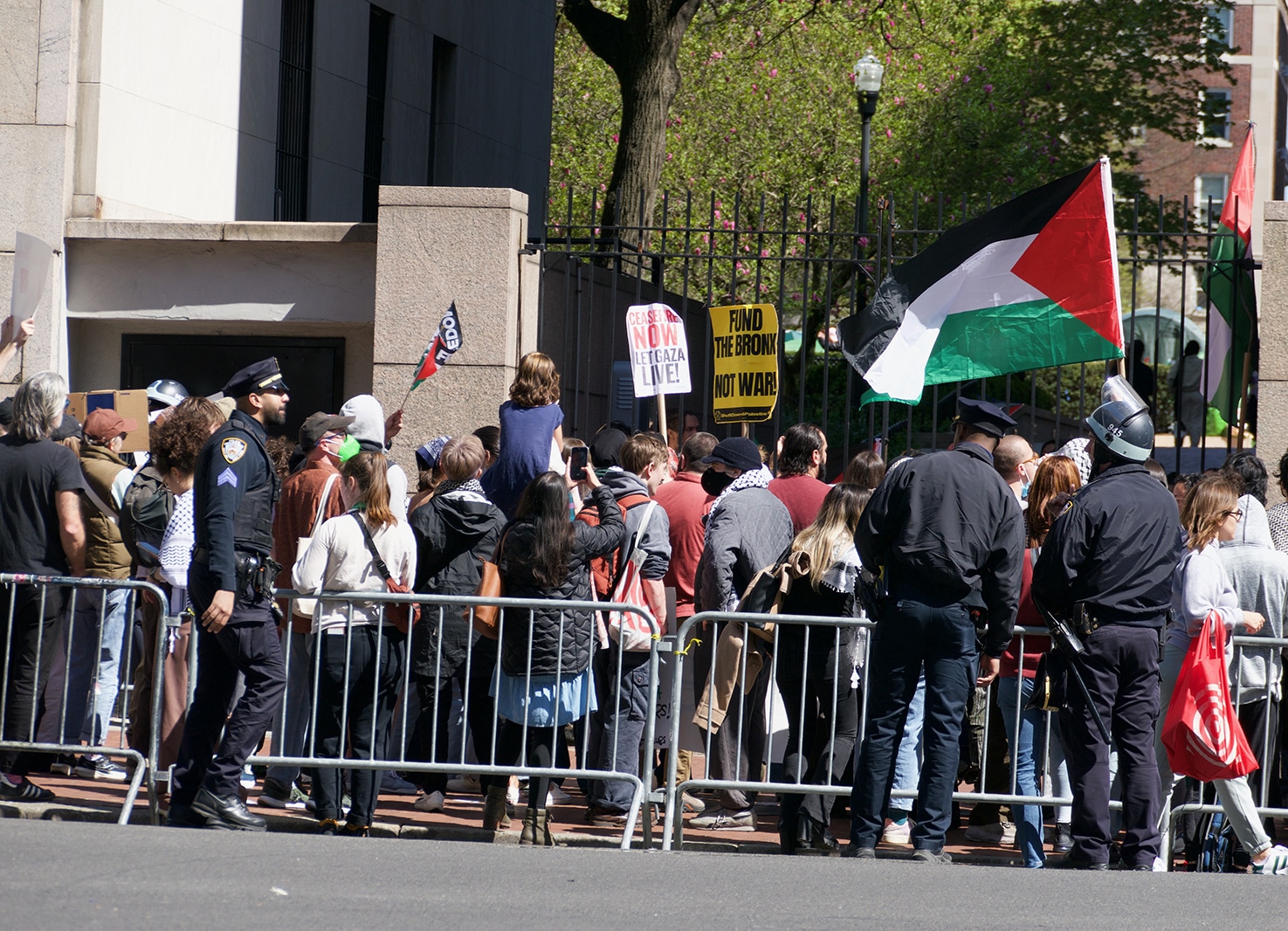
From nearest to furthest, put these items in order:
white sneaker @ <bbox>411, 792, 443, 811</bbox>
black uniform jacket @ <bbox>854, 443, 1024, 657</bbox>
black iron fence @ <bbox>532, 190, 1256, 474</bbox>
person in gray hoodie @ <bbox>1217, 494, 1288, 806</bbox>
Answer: black uniform jacket @ <bbox>854, 443, 1024, 657</bbox>
person in gray hoodie @ <bbox>1217, 494, 1288, 806</bbox>
white sneaker @ <bbox>411, 792, 443, 811</bbox>
black iron fence @ <bbox>532, 190, 1256, 474</bbox>

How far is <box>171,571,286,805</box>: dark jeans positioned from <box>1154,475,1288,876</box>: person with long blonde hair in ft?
12.4

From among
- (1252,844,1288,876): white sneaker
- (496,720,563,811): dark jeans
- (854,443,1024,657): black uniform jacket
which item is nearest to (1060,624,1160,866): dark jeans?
(854,443,1024,657): black uniform jacket

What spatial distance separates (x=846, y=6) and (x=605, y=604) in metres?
24.3

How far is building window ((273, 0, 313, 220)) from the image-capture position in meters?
15.3

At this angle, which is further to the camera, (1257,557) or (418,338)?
(418,338)

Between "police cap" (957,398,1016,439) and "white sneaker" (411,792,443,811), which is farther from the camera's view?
"white sneaker" (411,792,443,811)

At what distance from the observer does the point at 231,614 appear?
6676 mm

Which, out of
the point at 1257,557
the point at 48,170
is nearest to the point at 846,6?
the point at 48,170

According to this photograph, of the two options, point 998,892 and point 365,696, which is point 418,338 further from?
point 998,892

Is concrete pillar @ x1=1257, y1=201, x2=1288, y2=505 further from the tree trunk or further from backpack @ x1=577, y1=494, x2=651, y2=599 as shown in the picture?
the tree trunk

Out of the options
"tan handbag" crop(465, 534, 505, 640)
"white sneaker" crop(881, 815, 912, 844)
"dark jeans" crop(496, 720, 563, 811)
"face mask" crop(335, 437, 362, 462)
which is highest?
"face mask" crop(335, 437, 362, 462)

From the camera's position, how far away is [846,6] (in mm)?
29078

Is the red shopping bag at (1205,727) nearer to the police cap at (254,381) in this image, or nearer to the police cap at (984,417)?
the police cap at (984,417)

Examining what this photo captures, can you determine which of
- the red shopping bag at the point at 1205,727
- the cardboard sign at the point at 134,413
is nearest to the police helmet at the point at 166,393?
the cardboard sign at the point at 134,413
